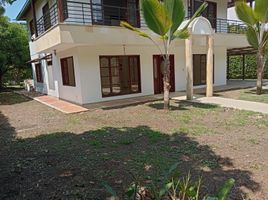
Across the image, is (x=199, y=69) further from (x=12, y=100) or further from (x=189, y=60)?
(x=12, y=100)

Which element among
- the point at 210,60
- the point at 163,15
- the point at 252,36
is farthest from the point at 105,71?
the point at 252,36

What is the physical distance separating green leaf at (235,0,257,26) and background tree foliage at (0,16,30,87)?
20673mm

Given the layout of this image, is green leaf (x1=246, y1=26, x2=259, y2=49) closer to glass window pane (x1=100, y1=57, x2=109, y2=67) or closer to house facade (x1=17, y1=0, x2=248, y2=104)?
house facade (x1=17, y1=0, x2=248, y2=104)

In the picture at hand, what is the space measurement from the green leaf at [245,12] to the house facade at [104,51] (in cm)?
210

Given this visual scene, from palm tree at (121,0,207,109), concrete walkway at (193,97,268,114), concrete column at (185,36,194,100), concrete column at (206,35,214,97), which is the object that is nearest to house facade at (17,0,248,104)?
concrete column at (206,35,214,97)

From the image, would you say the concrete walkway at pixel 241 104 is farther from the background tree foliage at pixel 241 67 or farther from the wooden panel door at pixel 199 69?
the background tree foliage at pixel 241 67

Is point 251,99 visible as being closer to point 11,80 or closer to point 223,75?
point 223,75

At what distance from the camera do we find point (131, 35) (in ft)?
38.5

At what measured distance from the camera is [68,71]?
14.1m

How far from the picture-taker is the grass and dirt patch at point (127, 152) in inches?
167

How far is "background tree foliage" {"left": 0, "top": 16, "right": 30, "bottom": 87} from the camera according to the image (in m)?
23.9

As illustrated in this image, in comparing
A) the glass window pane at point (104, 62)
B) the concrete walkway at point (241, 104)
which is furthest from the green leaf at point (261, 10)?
the glass window pane at point (104, 62)

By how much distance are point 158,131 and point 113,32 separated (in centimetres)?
568

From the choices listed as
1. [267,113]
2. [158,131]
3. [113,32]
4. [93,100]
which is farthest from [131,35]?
[267,113]
